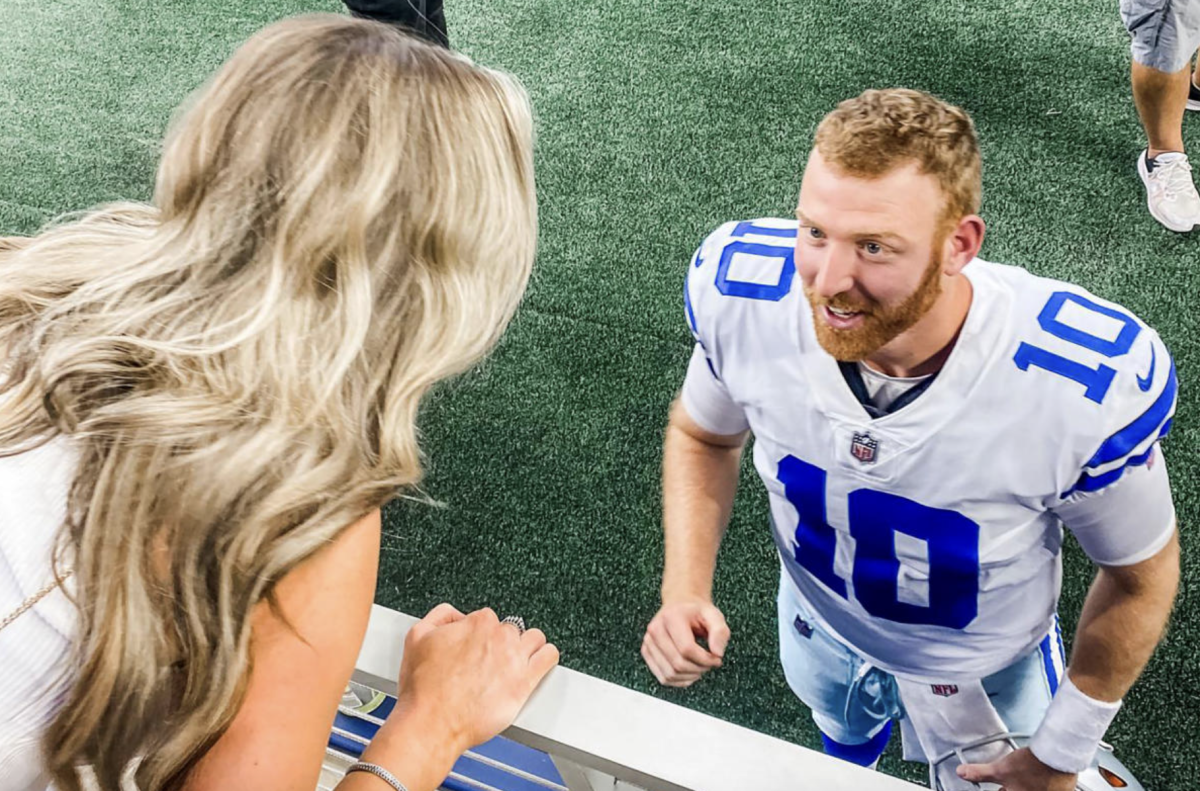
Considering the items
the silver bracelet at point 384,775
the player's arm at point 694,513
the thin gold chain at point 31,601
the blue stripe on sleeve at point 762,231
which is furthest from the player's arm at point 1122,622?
the thin gold chain at point 31,601

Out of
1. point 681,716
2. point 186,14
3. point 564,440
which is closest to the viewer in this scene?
point 681,716

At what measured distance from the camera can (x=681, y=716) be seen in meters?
0.75

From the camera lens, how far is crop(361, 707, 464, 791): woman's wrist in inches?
31.3

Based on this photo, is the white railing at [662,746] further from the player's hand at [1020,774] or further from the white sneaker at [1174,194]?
the white sneaker at [1174,194]

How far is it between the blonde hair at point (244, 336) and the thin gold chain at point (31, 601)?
0.02m

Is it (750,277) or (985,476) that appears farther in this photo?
(750,277)

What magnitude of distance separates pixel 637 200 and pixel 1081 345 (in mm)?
1795

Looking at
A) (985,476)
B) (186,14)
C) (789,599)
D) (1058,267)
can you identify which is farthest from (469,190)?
(186,14)

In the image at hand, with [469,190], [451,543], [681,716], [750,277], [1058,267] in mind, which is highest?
[469,190]

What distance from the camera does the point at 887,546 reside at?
1.19m

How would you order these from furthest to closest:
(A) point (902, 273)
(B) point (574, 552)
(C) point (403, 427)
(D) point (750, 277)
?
1. (B) point (574, 552)
2. (D) point (750, 277)
3. (A) point (902, 273)
4. (C) point (403, 427)

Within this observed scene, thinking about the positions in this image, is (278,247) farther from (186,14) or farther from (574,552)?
(186,14)

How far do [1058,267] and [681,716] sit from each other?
2050 mm

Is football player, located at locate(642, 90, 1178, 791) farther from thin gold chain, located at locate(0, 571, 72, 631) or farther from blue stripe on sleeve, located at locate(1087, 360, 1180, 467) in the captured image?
thin gold chain, located at locate(0, 571, 72, 631)
